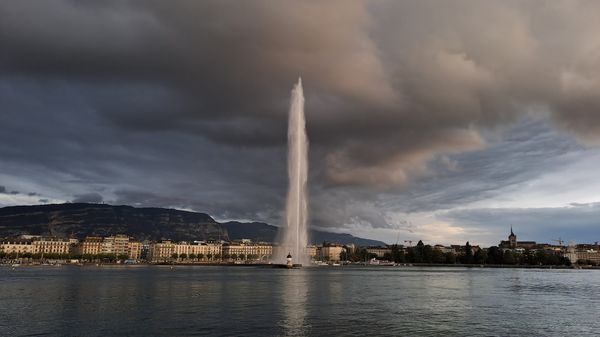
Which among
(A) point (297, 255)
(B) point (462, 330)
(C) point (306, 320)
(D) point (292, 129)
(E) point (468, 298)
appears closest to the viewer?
(B) point (462, 330)

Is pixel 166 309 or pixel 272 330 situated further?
pixel 166 309

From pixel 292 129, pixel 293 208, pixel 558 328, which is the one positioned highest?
pixel 292 129

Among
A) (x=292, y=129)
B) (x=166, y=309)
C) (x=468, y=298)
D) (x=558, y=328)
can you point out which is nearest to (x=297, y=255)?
(x=292, y=129)

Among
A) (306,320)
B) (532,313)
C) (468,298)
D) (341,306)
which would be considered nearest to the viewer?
(306,320)

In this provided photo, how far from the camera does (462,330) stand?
3319 cm

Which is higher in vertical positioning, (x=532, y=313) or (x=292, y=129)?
(x=292, y=129)

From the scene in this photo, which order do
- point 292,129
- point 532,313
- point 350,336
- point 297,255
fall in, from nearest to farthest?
point 350,336 → point 532,313 → point 292,129 → point 297,255

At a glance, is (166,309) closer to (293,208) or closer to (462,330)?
(462,330)

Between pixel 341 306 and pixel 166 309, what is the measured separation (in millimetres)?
15900

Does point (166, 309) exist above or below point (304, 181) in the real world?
below

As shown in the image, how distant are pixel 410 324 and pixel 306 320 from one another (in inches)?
298

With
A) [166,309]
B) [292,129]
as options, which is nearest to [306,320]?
[166,309]

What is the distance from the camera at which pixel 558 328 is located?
3484 centimetres

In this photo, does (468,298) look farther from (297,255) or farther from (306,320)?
(297,255)
